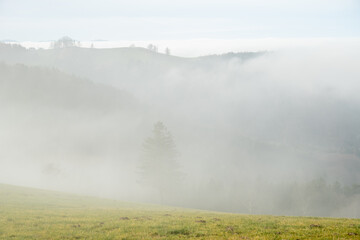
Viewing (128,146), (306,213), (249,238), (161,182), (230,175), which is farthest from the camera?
(128,146)

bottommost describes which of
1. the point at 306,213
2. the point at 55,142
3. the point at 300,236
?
the point at 306,213

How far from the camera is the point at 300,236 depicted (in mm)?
17016

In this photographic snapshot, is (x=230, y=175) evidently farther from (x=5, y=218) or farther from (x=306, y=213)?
(x=5, y=218)

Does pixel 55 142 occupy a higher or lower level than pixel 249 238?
higher

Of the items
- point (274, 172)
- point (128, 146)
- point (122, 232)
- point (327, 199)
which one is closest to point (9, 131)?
point (128, 146)

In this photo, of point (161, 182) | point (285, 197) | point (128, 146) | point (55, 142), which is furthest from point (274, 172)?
point (55, 142)

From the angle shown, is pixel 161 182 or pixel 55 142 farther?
pixel 55 142

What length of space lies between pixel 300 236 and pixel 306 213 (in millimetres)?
83594

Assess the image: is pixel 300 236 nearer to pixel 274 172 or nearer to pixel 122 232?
pixel 122 232

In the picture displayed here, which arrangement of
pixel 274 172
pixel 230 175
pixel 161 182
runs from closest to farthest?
pixel 161 182 < pixel 230 175 < pixel 274 172

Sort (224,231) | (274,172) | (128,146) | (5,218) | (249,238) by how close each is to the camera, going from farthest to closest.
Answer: (128,146)
(274,172)
(5,218)
(224,231)
(249,238)

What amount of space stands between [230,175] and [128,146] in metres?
76.7

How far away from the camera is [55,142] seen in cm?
18300

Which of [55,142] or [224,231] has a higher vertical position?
[55,142]
